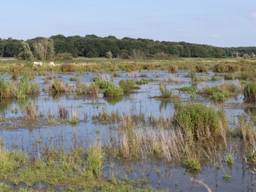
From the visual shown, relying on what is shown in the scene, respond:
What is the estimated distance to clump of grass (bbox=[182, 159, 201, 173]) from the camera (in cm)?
1170

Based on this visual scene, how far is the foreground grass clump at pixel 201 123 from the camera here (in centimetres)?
1516

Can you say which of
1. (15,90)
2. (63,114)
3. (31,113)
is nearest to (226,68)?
(15,90)

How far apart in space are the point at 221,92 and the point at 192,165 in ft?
56.2

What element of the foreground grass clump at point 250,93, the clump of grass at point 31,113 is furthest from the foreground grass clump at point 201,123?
the foreground grass clump at point 250,93

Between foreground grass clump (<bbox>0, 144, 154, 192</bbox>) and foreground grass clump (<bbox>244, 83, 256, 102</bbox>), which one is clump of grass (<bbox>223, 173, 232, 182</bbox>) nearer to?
foreground grass clump (<bbox>0, 144, 154, 192</bbox>)

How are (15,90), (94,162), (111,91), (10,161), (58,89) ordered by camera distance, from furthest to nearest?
(58,89) → (111,91) → (15,90) → (10,161) → (94,162)

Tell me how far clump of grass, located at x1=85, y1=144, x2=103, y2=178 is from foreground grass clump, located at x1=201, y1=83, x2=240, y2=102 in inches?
615

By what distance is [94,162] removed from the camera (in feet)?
37.6

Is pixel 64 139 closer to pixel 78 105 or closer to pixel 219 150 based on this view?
pixel 219 150

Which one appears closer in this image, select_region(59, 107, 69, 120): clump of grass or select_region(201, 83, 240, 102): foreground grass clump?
select_region(59, 107, 69, 120): clump of grass

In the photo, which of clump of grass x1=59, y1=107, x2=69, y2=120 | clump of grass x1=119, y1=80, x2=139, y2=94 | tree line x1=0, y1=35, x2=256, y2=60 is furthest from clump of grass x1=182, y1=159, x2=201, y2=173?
tree line x1=0, y1=35, x2=256, y2=60

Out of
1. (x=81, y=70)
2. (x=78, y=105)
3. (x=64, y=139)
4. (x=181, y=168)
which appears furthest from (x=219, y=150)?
(x=81, y=70)

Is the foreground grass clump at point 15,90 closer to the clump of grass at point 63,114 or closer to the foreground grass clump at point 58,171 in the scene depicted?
the clump of grass at point 63,114

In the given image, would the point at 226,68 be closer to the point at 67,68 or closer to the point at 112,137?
the point at 67,68
